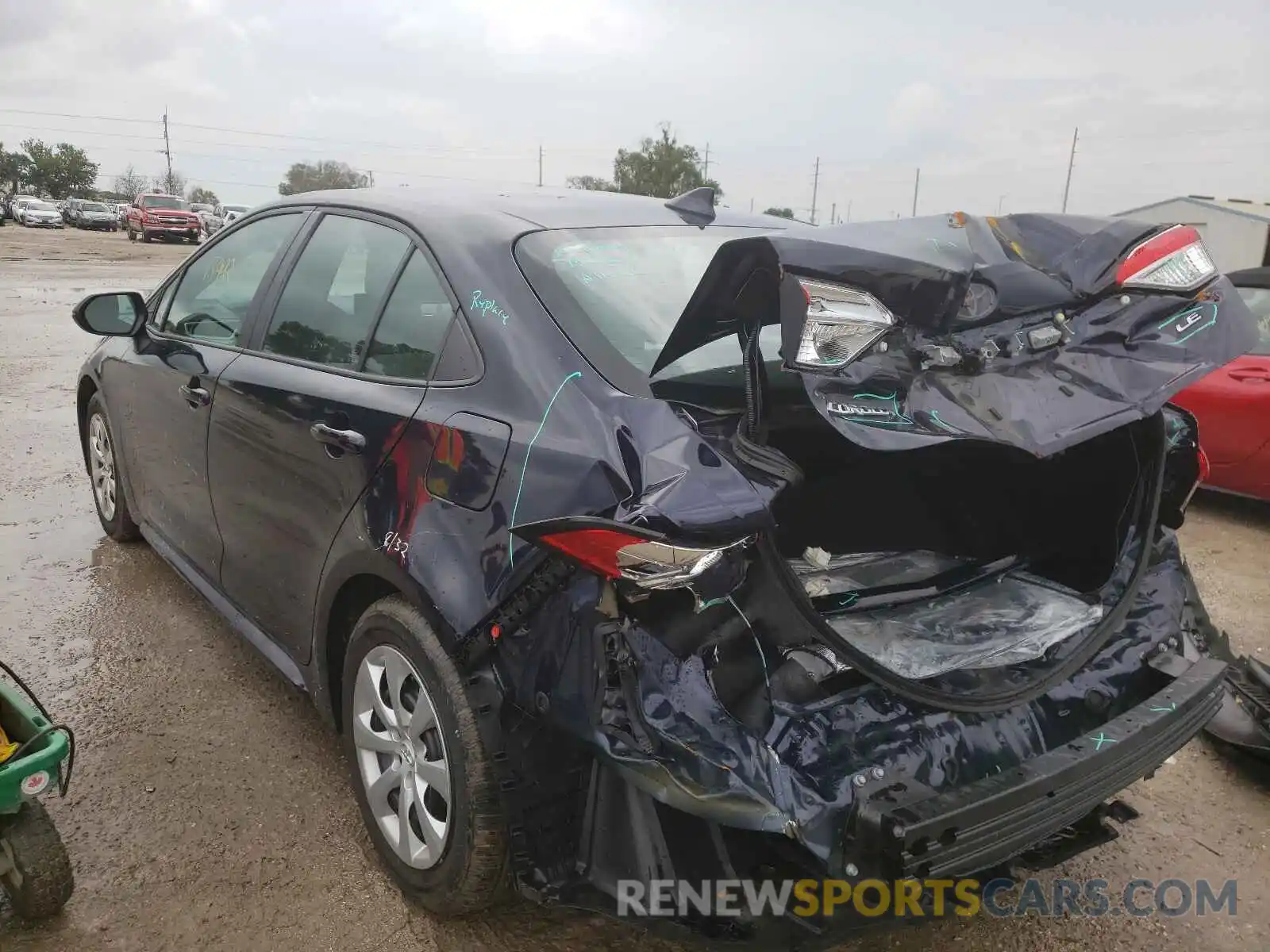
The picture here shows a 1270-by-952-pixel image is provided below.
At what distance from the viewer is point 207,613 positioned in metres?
3.87

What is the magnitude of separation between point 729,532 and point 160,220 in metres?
40.3

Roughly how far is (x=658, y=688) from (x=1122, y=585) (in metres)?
1.42

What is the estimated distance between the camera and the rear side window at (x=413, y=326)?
2.25 metres

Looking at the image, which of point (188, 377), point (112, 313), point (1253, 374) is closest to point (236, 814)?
point (188, 377)

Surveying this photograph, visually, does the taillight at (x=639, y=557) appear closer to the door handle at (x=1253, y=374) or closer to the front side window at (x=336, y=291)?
the front side window at (x=336, y=291)

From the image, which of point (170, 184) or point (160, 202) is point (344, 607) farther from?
point (170, 184)

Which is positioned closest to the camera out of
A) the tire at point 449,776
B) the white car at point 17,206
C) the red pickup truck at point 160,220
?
the tire at point 449,776

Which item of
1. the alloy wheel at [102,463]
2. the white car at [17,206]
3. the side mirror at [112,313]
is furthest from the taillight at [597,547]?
the white car at [17,206]

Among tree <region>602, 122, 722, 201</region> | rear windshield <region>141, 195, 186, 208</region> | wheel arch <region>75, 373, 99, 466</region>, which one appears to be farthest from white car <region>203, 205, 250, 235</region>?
wheel arch <region>75, 373, 99, 466</region>

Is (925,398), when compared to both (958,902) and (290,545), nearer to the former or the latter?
(958,902)

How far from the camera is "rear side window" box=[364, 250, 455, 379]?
2.25 metres

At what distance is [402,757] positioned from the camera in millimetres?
2248

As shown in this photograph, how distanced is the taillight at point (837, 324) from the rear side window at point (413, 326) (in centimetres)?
94

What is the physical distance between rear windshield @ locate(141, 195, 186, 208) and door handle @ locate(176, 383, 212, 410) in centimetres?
3909
